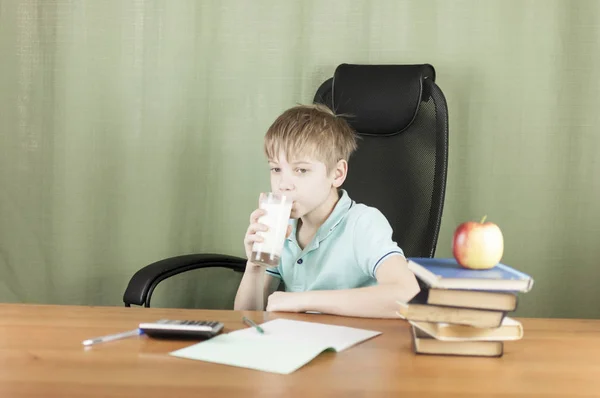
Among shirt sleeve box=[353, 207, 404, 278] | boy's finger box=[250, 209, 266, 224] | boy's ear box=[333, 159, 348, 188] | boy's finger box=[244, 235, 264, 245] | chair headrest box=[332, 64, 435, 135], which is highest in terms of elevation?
chair headrest box=[332, 64, 435, 135]

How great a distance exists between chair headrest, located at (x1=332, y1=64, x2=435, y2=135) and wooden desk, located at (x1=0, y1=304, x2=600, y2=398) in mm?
941

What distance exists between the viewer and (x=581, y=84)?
7.37 ft

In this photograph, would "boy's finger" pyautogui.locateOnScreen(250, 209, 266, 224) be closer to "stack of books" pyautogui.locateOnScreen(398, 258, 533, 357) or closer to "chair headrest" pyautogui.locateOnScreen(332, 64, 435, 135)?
"stack of books" pyautogui.locateOnScreen(398, 258, 533, 357)

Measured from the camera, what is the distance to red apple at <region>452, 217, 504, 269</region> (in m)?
1.02

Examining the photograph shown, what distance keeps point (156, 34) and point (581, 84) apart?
1516mm

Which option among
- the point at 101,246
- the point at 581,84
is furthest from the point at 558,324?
the point at 101,246

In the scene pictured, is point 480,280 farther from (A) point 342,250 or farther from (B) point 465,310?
(A) point 342,250

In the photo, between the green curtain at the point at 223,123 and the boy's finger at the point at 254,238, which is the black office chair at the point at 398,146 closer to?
the green curtain at the point at 223,123

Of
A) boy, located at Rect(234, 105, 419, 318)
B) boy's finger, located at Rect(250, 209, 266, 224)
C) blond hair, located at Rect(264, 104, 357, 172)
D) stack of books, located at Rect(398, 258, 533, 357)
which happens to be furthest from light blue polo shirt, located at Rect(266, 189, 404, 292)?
stack of books, located at Rect(398, 258, 533, 357)

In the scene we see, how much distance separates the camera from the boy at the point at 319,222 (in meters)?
1.56

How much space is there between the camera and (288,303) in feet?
4.31

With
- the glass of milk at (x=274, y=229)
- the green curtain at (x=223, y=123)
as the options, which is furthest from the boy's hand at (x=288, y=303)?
the green curtain at (x=223, y=123)

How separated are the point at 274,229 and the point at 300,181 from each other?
276mm

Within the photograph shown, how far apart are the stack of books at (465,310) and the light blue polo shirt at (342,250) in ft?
1.68
